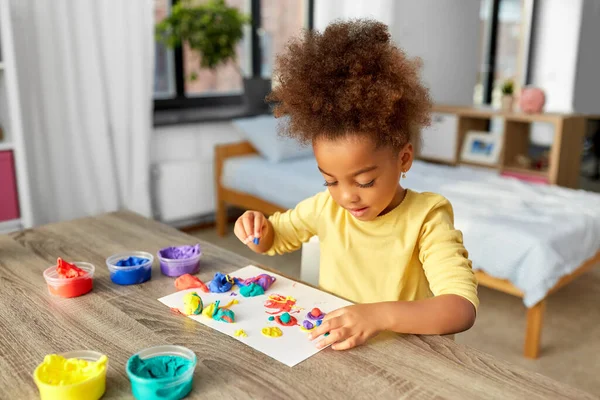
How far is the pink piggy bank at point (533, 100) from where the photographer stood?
3.41m

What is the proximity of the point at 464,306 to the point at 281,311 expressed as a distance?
1.06ft

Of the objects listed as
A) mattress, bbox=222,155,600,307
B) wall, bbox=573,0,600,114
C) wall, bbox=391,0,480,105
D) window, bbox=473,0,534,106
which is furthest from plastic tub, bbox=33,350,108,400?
wall, bbox=573,0,600,114

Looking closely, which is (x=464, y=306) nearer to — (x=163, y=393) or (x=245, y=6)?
(x=163, y=393)

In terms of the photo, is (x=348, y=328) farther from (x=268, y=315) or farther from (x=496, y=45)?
(x=496, y=45)

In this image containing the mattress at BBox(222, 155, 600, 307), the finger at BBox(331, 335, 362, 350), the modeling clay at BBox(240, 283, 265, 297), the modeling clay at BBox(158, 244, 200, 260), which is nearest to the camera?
the finger at BBox(331, 335, 362, 350)

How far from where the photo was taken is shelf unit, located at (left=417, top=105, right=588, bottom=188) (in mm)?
3268

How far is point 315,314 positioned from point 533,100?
9.62 feet

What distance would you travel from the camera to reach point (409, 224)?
111 cm

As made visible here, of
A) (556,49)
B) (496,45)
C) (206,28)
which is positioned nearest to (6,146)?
(206,28)

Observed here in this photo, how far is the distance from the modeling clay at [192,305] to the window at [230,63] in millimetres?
2764

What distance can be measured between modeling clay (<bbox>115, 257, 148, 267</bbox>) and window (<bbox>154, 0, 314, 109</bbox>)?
2.55 meters

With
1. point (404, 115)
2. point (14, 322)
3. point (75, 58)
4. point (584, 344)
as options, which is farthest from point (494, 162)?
point (14, 322)

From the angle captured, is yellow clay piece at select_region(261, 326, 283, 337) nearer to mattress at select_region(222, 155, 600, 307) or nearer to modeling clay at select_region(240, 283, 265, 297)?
modeling clay at select_region(240, 283, 265, 297)

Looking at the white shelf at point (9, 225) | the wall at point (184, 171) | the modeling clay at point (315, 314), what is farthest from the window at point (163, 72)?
the modeling clay at point (315, 314)
